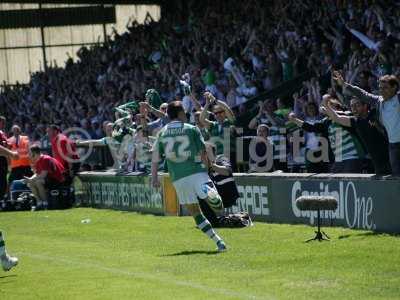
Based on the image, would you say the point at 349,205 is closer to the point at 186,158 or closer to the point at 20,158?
the point at 186,158

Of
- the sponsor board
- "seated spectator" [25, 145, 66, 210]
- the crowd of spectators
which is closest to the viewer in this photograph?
the crowd of spectators

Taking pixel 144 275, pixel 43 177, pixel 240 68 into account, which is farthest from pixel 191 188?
pixel 240 68

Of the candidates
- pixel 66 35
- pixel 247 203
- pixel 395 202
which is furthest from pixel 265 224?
pixel 66 35

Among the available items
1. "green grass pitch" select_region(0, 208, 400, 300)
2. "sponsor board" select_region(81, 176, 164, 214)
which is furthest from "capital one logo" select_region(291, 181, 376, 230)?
"sponsor board" select_region(81, 176, 164, 214)

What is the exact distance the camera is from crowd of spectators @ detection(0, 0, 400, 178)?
808 inches

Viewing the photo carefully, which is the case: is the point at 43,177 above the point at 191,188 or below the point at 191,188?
Result: below

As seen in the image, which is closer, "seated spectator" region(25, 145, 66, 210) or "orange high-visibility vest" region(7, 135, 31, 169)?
"seated spectator" region(25, 145, 66, 210)

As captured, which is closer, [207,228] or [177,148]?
[207,228]

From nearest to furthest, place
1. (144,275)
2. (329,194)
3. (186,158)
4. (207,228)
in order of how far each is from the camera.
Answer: (144,275) → (207,228) → (186,158) → (329,194)

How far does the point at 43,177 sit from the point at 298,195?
33.3 feet

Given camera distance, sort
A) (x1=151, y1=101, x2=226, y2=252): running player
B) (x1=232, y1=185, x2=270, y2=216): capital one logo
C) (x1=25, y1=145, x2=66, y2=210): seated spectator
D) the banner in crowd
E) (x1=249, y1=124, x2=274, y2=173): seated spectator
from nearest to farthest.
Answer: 1. (x1=151, y1=101, x2=226, y2=252): running player
2. the banner in crowd
3. (x1=232, y1=185, x2=270, y2=216): capital one logo
4. (x1=249, y1=124, x2=274, y2=173): seated spectator
5. (x1=25, y1=145, x2=66, y2=210): seated spectator

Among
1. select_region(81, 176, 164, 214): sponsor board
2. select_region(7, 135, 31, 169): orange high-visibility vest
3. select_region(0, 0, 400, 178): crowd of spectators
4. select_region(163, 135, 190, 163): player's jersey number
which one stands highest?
select_region(0, 0, 400, 178): crowd of spectators

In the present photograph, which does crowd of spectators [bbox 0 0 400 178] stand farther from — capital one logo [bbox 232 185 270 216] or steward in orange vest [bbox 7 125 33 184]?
steward in orange vest [bbox 7 125 33 184]

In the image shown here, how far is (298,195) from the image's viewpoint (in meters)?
17.5
